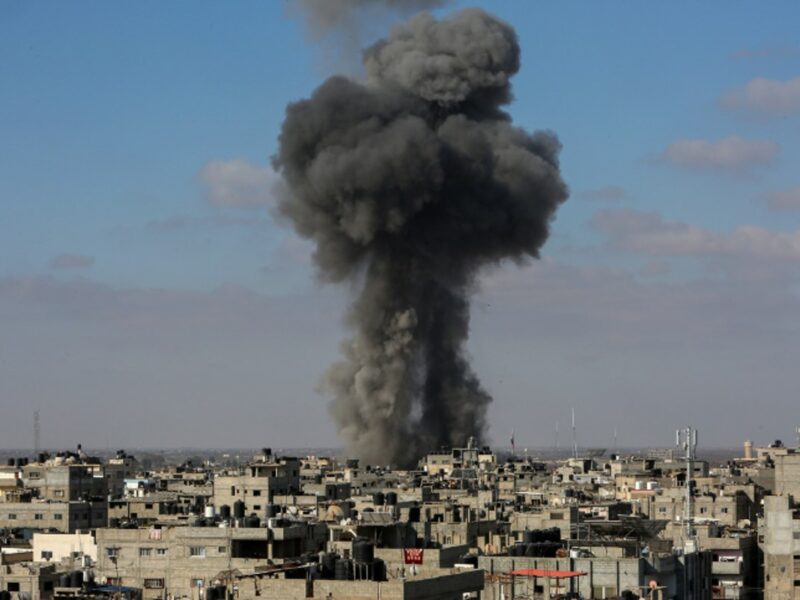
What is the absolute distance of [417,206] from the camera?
149 m

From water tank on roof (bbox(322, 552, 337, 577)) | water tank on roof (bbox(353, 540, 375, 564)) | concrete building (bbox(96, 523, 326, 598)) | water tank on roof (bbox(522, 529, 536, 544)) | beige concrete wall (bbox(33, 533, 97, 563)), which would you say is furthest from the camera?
beige concrete wall (bbox(33, 533, 97, 563))

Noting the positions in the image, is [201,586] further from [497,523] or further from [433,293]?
[433,293]

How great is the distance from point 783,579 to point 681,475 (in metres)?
44.4

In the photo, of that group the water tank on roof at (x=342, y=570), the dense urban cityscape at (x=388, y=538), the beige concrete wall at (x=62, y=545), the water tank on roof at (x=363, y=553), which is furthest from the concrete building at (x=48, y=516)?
the water tank on roof at (x=342, y=570)

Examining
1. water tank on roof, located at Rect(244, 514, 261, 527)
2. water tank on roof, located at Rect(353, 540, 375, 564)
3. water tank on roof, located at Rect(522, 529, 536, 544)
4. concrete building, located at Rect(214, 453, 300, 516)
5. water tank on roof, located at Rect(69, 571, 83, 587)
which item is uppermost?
concrete building, located at Rect(214, 453, 300, 516)

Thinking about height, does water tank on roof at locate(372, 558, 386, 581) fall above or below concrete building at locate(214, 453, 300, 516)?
below

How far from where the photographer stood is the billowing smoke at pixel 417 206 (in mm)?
143875

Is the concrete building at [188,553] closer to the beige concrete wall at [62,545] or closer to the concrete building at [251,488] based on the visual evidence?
the beige concrete wall at [62,545]

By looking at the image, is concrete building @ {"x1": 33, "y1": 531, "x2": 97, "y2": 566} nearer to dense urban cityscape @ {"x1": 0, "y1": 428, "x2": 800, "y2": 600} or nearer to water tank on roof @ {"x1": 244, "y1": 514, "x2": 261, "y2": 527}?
dense urban cityscape @ {"x1": 0, "y1": 428, "x2": 800, "y2": 600}

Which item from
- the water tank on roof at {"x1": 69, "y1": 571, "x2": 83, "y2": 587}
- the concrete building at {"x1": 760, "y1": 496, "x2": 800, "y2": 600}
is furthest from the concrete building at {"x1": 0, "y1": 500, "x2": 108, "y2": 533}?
the water tank on roof at {"x1": 69, "y1": 571, "x2": 83, "y2": 587}

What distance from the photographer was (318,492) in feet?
309

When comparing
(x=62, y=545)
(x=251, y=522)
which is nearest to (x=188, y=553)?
(x=251, y=522)

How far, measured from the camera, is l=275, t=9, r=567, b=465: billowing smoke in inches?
5664

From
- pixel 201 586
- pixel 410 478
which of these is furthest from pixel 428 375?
pixel 201 586
